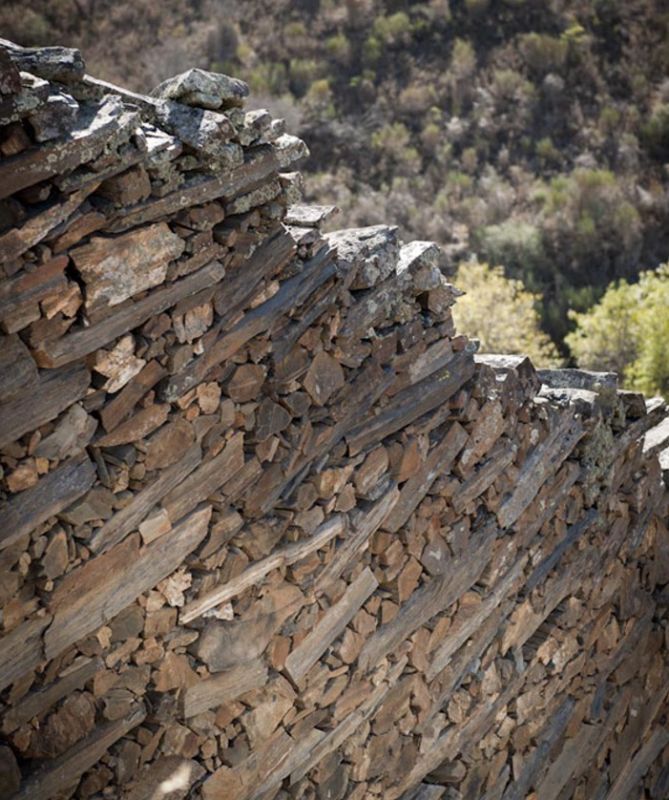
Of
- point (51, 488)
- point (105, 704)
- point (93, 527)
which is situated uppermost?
point (51, 488)

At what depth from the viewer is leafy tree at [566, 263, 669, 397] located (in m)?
21.2

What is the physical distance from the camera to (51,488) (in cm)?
506

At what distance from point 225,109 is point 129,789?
386 centimetres

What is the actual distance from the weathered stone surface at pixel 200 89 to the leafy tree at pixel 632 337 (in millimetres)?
16836

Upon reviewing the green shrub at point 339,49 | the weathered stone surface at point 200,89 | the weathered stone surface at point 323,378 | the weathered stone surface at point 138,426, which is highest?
the weathered stone surface at point 200,89

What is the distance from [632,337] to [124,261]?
1899cm

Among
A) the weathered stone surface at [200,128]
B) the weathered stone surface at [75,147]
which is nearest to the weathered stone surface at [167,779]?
the weathered stone surface at [75,147]

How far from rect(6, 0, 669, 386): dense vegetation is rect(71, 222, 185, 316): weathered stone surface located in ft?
71.5

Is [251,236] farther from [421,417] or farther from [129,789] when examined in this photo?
[129,789]

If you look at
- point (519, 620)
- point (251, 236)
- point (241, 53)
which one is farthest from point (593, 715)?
point (241, 53)

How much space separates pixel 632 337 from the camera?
74.1 ft

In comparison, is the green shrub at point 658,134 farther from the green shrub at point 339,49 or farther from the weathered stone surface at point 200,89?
the weathered stone surface at point 200,89

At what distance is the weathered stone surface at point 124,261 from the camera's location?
5.06 m

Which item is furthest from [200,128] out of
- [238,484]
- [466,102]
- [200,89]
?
[466,102]
